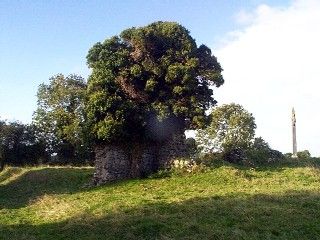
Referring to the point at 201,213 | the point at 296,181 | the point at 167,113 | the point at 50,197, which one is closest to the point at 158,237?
the point at 201,213

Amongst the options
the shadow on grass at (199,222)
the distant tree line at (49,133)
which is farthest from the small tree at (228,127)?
the shadow on grass at (199,222)

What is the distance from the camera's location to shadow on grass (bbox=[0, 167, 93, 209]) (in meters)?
26.1

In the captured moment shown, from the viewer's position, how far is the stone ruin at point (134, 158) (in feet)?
98.6

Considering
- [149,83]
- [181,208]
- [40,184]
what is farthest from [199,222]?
[40,184]

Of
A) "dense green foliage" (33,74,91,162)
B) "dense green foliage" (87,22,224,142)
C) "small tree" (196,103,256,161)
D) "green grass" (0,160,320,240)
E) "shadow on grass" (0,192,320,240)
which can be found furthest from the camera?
"small tree" (196,103,256,161)

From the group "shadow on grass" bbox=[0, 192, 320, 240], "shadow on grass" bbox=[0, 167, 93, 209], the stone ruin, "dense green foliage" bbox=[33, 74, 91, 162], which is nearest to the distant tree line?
"dense green foliage" bbox=[33, 74, 91, 162]

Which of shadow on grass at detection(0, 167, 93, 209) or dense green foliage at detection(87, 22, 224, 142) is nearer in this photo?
shadow on grass at detection(0, 167, 93, 209)

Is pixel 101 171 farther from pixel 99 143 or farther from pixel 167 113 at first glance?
pixel 167 113

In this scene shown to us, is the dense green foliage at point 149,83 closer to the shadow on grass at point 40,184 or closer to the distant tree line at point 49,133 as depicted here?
the shadow on grass at point 40,184

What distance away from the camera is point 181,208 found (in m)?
17.6

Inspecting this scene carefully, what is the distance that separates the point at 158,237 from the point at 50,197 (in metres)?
10.8

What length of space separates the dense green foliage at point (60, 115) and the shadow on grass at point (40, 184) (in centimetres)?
1181

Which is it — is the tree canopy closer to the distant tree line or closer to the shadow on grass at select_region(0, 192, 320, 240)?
the distant tree line

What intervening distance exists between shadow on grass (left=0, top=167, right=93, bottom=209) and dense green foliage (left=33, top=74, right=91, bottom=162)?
11.8 m
